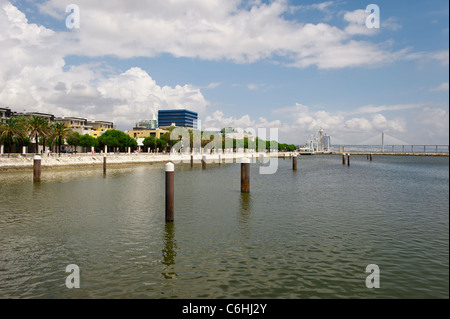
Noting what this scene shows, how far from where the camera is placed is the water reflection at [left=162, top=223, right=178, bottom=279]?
9.17 metres

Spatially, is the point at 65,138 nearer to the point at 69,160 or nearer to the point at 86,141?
the point at 86,141

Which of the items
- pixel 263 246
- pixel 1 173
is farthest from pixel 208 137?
pixel 263 246

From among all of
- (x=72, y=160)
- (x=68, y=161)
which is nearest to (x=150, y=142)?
(x=72, y=160)

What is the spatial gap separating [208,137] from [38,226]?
96.7 m

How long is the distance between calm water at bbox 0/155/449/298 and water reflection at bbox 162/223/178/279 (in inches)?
1.2

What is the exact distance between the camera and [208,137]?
110438 millimetres

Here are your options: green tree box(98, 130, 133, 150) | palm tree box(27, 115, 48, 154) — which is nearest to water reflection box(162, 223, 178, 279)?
palm tree box(27, 115, 48, 154)

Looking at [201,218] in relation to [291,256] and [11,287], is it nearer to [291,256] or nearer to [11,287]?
[291,256]

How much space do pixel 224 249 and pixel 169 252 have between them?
1.92 metres

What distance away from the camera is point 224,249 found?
37.3ft

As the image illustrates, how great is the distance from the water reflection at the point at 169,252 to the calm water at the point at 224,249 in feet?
0.10
